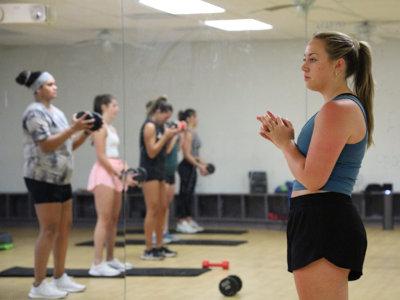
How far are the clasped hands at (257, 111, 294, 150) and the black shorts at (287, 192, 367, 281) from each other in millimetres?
182

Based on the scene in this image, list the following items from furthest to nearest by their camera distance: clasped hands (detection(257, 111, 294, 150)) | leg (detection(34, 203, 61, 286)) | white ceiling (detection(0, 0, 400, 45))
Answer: leg (detection(34, 203, 61, 286)) < white ceiling (detection(0, 0, 400, 45)) < clasped hands (detection(257, 111, 294, 150))

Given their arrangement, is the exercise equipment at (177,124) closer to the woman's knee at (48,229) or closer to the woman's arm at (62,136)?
the woman's arm at (62,136)

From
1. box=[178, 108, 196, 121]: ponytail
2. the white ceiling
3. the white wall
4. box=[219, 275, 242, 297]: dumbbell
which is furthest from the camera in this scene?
box=[178, 108, 196, 121]: ponytail

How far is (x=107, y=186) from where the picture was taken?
4.77 metres

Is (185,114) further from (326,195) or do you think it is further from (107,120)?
(326,195)

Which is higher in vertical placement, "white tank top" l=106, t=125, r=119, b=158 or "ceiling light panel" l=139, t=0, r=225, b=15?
"ceiling light panel" l=139, t=0, r=225, b=15

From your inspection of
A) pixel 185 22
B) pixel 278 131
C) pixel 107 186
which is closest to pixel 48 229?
pixel 107 186

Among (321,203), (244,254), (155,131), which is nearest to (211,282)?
(244,254)

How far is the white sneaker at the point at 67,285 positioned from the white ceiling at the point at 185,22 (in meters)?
1.35

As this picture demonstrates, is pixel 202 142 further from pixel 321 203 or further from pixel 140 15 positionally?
pixel 321 203

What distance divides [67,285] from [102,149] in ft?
2.67

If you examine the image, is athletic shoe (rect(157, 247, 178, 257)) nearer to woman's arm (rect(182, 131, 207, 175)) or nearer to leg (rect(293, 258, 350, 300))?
woman's arm (rect(182, 131, 207, 175))

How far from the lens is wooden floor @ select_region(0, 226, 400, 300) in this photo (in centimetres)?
424

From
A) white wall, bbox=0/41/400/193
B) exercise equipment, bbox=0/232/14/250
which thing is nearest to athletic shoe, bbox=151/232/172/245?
white wall, bbox=0/41/400/193
